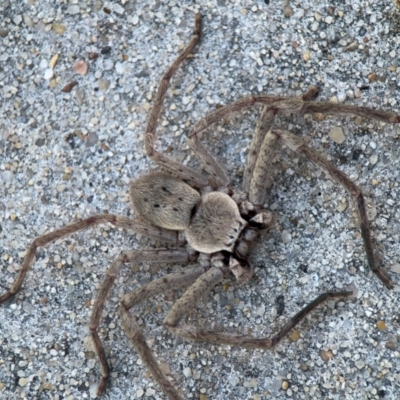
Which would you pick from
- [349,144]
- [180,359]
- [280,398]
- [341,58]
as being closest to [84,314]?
[180,359]

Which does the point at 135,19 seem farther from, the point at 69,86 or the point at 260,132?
the point at 260,132

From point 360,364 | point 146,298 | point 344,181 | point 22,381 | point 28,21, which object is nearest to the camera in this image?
point 344,181

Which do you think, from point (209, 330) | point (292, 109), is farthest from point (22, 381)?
point (292, 109)

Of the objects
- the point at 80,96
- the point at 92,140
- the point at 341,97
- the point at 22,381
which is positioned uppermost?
the point at 341,97

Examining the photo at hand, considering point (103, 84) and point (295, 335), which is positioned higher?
point (103, 84)

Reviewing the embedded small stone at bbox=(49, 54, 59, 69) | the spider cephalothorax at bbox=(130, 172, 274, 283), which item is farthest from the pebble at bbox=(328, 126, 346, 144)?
the embedded small stone at bbox=(49, 54, 59, 69)

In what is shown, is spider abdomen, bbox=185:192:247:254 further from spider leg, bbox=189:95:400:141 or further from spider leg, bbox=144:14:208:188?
spider leg, bbox=189:95:400:141
